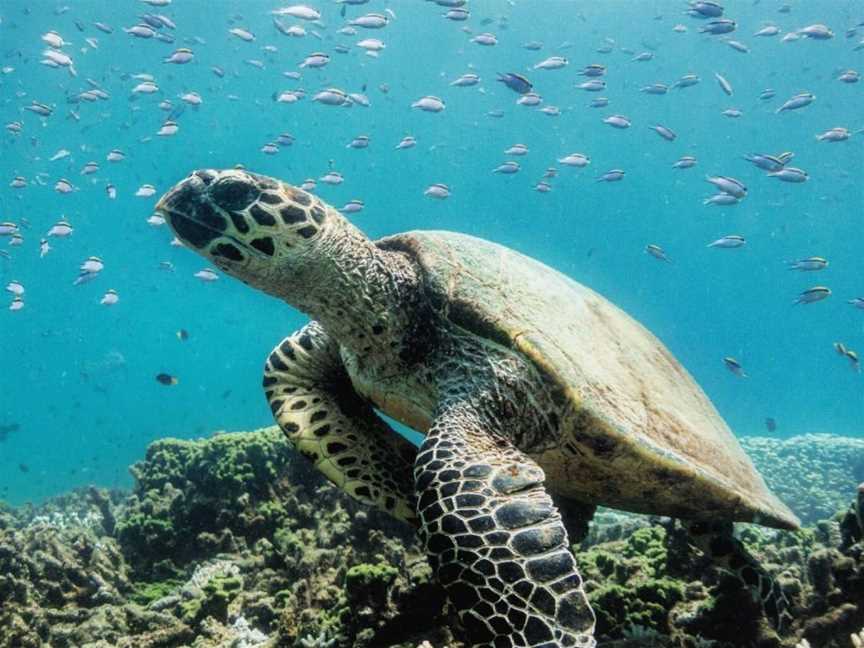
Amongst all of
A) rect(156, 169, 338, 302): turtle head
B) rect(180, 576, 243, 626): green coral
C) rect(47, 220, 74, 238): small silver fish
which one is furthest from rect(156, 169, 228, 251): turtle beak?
rect(47, 220, 74, 238): small silver fish

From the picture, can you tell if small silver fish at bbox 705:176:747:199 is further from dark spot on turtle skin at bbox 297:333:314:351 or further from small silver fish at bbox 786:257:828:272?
dark spot on turtle skin at bbox 297:333:314:351

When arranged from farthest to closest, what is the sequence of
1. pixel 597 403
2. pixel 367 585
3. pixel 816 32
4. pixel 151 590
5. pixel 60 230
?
1. pixel 816 32
2. pixel 60 230
3. pixel 151 590
4. pixel 367 585
5. pixel 597 403

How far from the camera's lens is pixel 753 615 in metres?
3.37

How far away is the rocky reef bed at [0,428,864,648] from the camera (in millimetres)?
3402

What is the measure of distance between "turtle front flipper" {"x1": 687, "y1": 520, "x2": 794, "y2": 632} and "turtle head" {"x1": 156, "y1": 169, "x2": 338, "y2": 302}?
3.31 meters

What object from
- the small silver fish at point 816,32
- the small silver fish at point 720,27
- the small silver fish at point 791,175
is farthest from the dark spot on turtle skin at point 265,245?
the small silver fish at point 816,32

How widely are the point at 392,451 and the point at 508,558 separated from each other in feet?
5.74

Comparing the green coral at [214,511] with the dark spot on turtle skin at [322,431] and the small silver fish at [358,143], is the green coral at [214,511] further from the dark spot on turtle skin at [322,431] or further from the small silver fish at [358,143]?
the small silver fish at [358,143]

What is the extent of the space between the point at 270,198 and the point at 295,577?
2.92 metres

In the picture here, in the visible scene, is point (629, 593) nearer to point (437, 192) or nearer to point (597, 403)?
point (597, 403)

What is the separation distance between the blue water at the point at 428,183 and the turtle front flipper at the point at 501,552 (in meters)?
30.2

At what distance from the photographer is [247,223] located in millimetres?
3545

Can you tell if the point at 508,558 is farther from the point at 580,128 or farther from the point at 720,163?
the point at 720,163

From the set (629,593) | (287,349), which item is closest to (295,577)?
(287,349)
